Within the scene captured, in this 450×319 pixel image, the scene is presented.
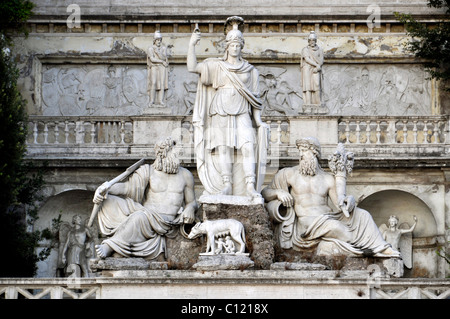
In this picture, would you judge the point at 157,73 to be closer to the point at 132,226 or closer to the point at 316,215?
the point at 132,226

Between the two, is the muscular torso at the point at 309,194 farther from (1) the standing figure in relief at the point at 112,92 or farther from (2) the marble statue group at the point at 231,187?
(1) the standing figure in relief at the point at 112,92

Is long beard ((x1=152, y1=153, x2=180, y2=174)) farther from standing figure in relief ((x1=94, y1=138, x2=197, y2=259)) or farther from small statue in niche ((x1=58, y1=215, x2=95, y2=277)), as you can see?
small statue in niche ((x1=58, y1=215, x2=95, y2=277))

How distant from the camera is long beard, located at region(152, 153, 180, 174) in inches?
803

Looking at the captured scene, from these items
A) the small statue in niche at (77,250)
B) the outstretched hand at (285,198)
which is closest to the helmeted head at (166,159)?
the outstretched hand at (285,198)

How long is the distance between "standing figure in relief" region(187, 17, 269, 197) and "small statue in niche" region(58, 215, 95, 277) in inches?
246

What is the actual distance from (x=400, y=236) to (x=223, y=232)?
768cm

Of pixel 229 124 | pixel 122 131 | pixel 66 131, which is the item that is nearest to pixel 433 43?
pixel 122 131

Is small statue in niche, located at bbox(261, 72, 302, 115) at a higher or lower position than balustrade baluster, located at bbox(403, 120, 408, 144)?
higher

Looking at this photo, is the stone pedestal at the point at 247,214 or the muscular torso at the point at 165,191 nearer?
the stone pedestal at the point at 247,214

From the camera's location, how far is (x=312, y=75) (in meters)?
26.5

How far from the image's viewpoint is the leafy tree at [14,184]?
23.4 meters

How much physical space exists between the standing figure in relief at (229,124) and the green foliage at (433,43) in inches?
347

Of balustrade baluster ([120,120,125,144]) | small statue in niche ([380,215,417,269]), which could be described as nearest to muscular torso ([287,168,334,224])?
small statue in niche ([380,215,417,269])
